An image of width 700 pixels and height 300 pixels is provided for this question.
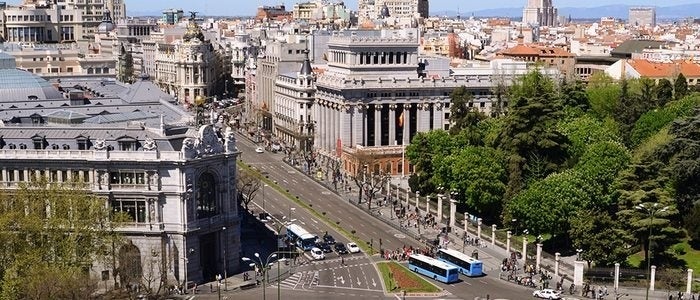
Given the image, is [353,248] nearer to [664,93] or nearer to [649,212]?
[649,212]

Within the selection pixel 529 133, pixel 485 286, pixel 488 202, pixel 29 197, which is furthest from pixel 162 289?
pixel 529 133

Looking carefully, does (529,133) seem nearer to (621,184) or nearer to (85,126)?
(621,184)

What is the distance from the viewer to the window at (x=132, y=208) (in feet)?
279

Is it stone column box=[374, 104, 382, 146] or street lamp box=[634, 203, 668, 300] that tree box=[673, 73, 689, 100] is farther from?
street lamp box=[634, 203, 668, 300]

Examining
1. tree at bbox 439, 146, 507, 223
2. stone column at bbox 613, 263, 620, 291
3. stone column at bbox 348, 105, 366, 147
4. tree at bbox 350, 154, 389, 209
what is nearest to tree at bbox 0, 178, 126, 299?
tree at bbox 439, 146, 507, 223

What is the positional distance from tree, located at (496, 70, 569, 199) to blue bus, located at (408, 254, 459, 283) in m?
20.2

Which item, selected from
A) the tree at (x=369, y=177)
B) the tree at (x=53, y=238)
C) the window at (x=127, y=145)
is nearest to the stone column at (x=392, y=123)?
the tree at (x=369, y=177)

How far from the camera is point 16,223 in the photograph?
246 feet

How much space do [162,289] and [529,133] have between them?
1950 inches

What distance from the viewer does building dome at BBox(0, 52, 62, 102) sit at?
109 metres

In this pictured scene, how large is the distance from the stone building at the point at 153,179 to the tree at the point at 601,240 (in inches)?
1308

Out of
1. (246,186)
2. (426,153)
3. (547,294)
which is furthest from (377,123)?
(547,294)

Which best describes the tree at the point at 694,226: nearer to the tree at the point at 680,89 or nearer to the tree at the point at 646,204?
the tree at the point at 646,204

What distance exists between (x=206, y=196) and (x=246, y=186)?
33627 millimetres
